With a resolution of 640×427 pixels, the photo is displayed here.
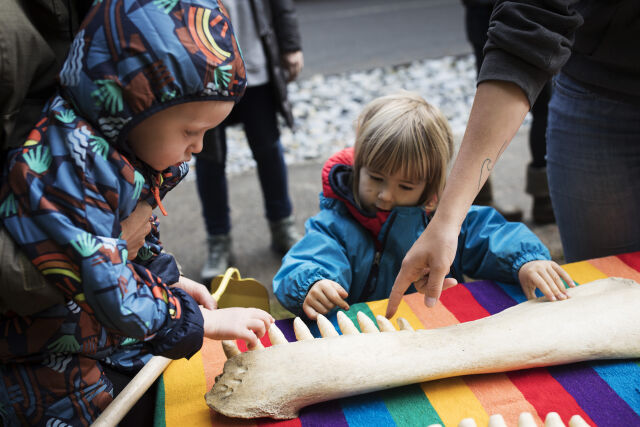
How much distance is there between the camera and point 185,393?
→ 48.2 inches

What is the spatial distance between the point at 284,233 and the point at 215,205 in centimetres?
43

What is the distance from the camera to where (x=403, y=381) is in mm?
1156

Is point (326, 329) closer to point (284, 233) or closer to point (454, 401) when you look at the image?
point (454, 401)

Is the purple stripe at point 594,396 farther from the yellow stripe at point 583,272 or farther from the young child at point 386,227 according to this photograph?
the yellow stripe at point 583,272

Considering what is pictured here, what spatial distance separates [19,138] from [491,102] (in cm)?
94

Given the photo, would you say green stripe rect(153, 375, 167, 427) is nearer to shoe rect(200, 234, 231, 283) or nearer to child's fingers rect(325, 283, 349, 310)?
child's fingers rect(325, 283, 349, 310)

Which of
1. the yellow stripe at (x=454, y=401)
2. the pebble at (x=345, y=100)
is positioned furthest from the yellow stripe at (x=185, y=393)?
the pebble at (x=345, y=100)

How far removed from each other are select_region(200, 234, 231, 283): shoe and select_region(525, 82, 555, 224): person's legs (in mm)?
1744

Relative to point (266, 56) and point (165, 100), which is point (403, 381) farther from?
point (266, 56)

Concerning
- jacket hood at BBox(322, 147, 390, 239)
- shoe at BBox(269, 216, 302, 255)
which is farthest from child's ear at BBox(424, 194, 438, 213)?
shoe at BBox(269, 216, 302, 255)

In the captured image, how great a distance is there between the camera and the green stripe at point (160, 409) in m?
1.15

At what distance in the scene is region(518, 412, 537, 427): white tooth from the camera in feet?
Answer: 3.33

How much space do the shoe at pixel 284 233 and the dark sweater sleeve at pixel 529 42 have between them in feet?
6.17

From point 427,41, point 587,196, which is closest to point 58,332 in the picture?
point 587,196
